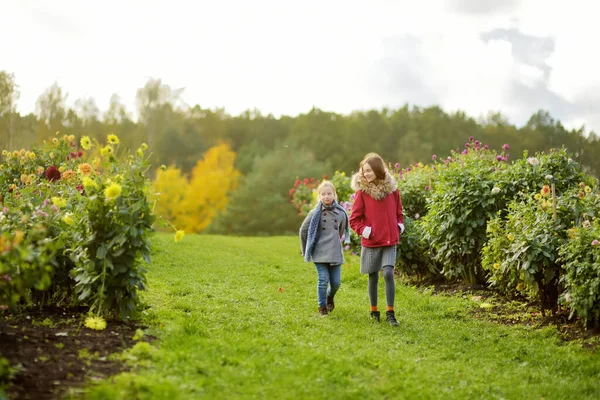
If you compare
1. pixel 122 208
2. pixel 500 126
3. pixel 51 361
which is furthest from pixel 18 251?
pixel 500 126

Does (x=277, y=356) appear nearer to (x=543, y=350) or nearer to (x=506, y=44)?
(x=543, y=350)

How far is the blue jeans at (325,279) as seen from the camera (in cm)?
595

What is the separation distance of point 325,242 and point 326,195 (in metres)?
0.51

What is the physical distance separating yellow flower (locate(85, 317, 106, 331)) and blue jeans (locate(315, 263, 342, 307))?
237 centimetres

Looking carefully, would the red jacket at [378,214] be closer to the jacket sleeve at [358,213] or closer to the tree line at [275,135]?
the jacket sleeve at [358,213]

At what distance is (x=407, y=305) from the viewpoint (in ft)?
21.7

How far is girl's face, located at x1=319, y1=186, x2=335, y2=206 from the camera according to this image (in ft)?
19.8

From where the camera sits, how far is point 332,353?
4324mm

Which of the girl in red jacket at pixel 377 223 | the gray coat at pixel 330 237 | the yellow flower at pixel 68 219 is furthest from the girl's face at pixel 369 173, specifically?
the yellow flower at pixel 68 219

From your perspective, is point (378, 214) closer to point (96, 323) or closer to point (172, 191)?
point (96, 323)

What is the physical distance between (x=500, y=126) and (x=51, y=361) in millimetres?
30125

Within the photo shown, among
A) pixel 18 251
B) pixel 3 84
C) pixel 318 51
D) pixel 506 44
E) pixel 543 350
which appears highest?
pixel 318 51

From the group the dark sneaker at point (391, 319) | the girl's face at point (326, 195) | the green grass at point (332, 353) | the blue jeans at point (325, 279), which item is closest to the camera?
the green grass at point (332, 353)

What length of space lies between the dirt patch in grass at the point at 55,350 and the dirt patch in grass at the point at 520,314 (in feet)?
12.4
